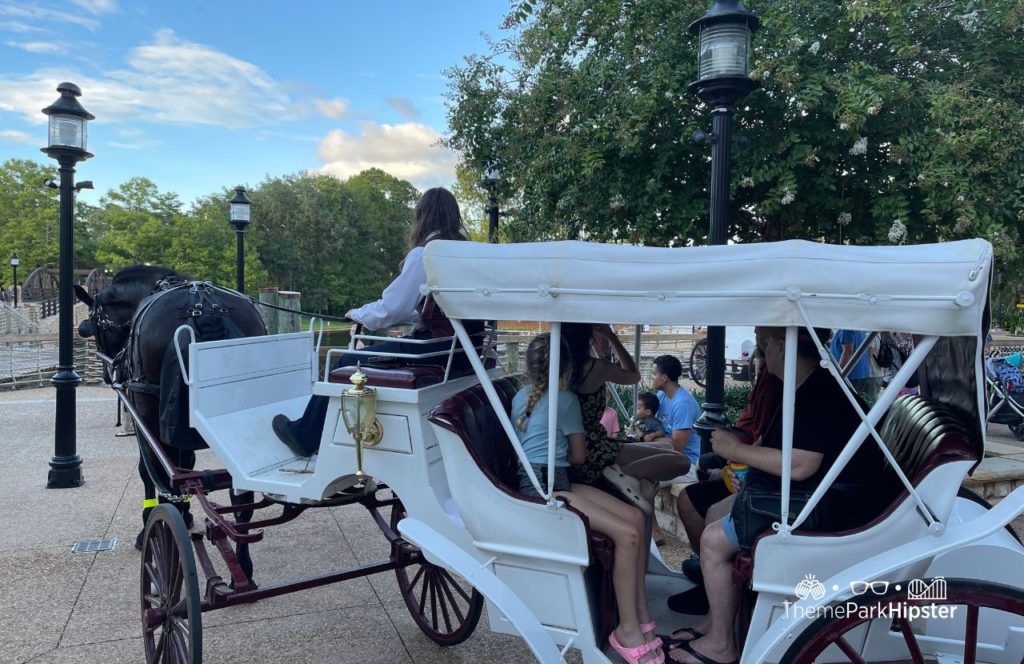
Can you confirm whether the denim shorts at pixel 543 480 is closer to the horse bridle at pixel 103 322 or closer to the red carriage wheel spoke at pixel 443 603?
the red carriage wheel spoke at pixel 443 603

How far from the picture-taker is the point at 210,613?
4168 millimetres

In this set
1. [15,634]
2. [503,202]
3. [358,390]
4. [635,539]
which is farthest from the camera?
[503,202]

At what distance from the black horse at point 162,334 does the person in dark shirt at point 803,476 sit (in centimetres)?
286

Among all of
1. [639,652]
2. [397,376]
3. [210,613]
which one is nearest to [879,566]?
[639,652]

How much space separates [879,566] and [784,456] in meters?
0.45

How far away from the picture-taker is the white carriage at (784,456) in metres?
2.05

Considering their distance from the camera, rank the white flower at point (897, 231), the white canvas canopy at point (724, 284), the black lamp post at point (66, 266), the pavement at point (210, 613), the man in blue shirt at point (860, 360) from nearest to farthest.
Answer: the white canvas canopy at point (724, 284) → the pavement at point (210, 613) → the man in blue shirt at point (860, 360) → the white flower at point (897, 231) → the black lamp post at point (66, 266)

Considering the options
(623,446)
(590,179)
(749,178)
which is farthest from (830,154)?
(623,446)

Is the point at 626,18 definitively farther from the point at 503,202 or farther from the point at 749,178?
the point at 503,202

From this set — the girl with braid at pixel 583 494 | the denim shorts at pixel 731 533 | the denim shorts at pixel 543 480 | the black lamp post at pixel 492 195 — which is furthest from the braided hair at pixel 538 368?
the black lamp post at pixel 492 195

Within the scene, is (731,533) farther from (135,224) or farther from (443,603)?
→ (135,224)

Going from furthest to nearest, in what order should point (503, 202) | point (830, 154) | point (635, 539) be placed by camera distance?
1. point (503, 202)
2. point (830, 154)
3. point (635, 539)

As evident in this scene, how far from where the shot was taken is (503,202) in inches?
380

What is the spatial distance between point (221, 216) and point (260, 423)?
43.7m
